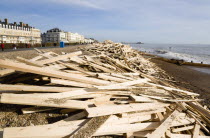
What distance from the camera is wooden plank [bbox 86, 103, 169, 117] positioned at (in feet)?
9.31

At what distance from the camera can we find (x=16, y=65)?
9.43 ft

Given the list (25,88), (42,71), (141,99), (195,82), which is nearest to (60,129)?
(25,88)

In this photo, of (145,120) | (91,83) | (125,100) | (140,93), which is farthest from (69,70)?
(145,120)

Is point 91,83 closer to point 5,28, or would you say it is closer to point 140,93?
point 140,93

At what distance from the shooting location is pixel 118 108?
10.2ft

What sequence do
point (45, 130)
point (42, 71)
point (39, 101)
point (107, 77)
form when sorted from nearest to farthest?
point (45, 130) → point (39, 101) → point (42, 71) → point (107, 77)

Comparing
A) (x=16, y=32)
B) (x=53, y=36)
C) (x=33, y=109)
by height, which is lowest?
(x=33, y=109)

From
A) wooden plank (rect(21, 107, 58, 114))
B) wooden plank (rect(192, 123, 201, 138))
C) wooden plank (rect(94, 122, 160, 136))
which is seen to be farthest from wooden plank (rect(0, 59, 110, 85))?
wooden plank (rect(192, 123, 201, 138))

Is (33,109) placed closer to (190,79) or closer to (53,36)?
(190,79)

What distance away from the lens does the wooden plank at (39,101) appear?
2.54 meters

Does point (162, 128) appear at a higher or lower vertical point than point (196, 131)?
higher

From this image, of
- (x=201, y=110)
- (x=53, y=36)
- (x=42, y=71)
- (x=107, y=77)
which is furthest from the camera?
(x=53, y=36)

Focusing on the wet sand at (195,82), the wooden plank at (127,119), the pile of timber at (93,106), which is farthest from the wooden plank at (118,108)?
the wet sand at (195,82)

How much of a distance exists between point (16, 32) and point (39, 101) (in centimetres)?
9194
